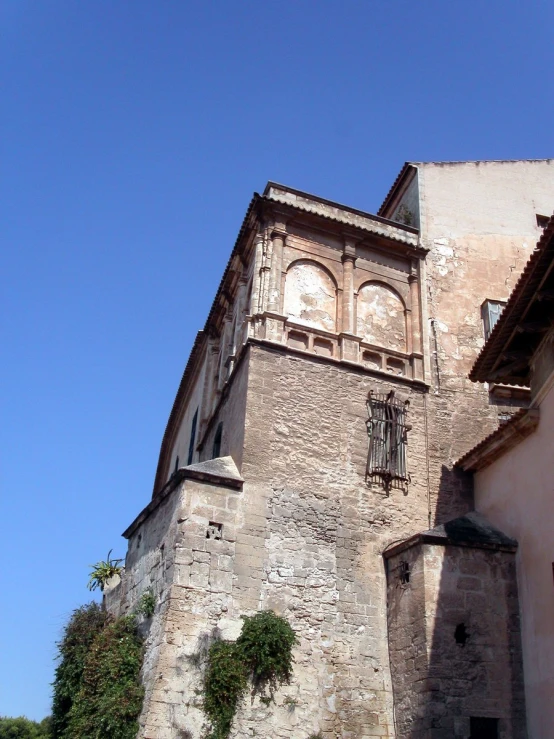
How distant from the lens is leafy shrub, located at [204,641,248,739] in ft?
35.6

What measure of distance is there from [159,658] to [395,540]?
4651 millimetres

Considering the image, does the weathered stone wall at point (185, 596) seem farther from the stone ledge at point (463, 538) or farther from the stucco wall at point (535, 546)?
the stucco wall at point (535, 546)

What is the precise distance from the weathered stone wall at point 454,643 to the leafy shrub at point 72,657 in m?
5.41

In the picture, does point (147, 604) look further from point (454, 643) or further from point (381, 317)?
point (381, 317)

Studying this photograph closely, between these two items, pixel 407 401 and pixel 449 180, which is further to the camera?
pixel 449 180

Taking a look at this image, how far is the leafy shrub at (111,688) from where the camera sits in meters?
11.2

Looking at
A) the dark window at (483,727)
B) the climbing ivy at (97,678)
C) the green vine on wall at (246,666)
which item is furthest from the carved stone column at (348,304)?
the dark window at (483,727)

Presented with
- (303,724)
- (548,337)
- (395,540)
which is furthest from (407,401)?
(303,724)

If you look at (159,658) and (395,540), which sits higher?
(395,540)

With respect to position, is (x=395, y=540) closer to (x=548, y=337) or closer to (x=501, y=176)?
(x=548, y=337)

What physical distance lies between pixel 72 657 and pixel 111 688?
2.18 m

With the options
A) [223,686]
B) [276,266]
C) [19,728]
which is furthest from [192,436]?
[19,728]

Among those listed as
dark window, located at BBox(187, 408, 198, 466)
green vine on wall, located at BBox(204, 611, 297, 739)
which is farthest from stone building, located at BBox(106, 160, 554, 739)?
dark window, located at BBox(187, 408, 198, 466)

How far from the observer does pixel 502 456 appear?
13.3 m
